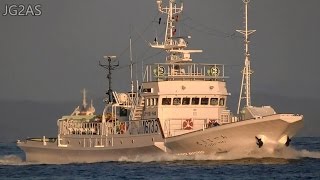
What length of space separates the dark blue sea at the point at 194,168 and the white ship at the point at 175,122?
972mm

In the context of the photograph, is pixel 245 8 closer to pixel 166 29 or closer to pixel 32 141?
pixel 166 29

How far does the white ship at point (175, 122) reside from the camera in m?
79.3

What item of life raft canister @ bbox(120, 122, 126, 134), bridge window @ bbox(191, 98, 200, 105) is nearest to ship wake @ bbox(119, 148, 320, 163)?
life raft canister @ bbox(120, 122, 126, 134)

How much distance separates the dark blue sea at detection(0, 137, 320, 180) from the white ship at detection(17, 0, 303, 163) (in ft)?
3.19

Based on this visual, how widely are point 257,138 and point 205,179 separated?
10.3 m

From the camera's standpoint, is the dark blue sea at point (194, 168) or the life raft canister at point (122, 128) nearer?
the dark blue sea at point (194, 168)

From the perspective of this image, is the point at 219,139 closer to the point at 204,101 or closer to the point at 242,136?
the point at 242,136

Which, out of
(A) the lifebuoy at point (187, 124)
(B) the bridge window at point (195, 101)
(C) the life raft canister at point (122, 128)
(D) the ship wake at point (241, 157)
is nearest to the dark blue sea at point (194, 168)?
(D) the ship wake at point (241, 157)

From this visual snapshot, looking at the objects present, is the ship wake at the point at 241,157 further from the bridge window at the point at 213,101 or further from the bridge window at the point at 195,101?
the bridge window at the point at 213,101

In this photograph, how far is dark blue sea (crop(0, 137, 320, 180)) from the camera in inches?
2859

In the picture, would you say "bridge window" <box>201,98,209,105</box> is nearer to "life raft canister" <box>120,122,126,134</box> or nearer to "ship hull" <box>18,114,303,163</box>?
"ship hull" <box>18,114,303,163</box>

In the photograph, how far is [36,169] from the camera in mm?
86938

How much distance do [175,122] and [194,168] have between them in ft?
29.1

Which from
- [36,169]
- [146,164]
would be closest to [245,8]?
[146,164]
